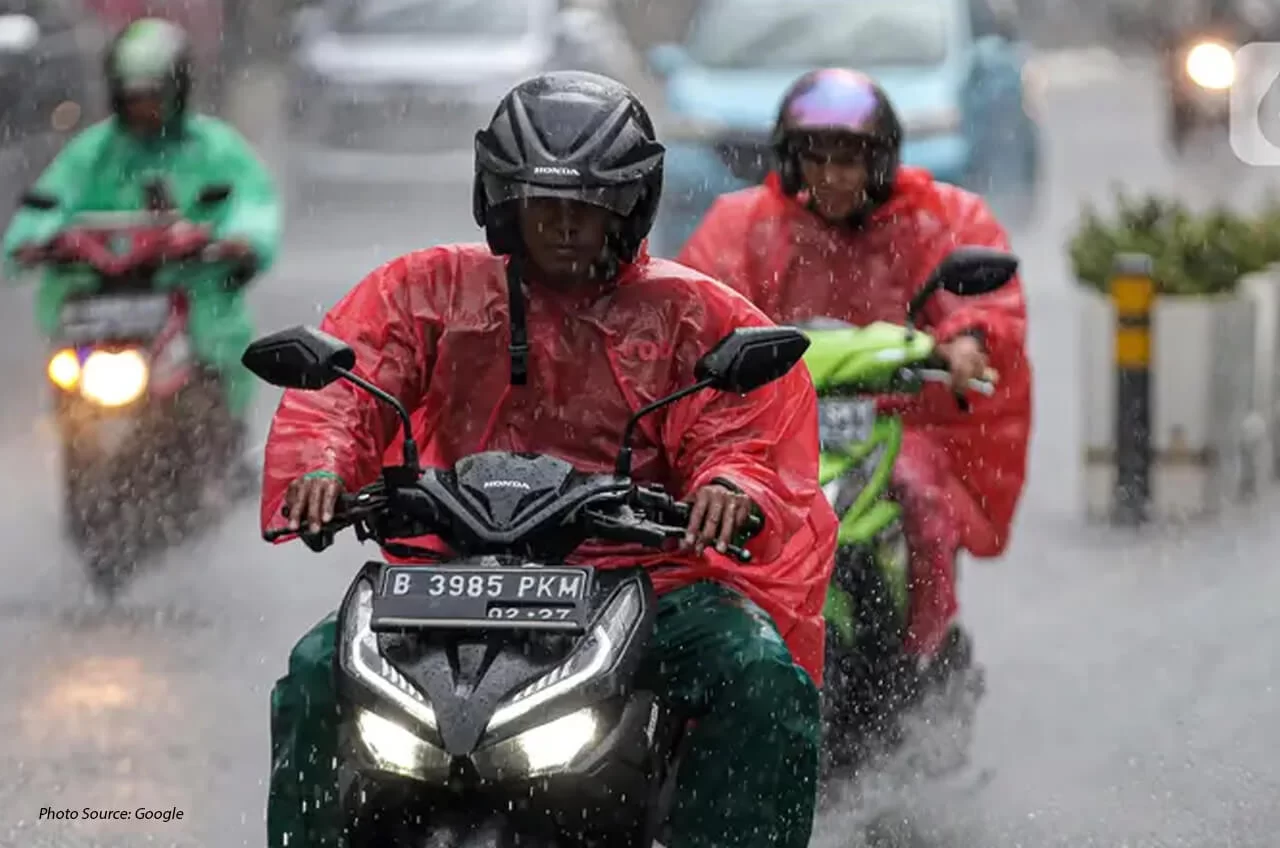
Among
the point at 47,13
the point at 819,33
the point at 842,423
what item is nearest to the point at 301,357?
the point at 842,423

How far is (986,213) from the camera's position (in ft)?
28.9

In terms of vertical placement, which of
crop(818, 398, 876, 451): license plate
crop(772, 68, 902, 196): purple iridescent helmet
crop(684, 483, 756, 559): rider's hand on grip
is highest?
crop(772, 68, 902, 196): purple iridescent helmet

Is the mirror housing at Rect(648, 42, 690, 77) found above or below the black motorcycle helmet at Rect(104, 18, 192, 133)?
below

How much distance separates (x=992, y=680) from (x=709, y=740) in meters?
4.19

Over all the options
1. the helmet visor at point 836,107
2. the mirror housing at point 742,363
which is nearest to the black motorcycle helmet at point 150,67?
the helmet visor at point 836,107

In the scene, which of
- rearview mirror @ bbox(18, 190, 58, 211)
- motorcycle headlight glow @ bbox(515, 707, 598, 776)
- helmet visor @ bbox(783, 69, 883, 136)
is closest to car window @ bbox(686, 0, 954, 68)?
rearview mirror @ bbox(18, 190, 58, 211)

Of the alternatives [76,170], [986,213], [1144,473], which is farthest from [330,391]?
[1144,473]

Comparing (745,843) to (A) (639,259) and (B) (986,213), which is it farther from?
(B) (986,213)

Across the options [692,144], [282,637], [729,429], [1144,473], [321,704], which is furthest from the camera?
[692,144]

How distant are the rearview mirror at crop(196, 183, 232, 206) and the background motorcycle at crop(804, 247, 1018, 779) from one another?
3060mm

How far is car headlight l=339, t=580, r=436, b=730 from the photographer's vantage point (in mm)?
4887

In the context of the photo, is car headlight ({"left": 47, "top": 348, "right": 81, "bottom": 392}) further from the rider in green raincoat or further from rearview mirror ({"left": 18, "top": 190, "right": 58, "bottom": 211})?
rearview mirror ({"left": 18, "top": 190, "right": 58, "bottom": 211})

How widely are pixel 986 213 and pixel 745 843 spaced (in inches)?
143

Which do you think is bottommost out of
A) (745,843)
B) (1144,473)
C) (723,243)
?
(1144,473)
